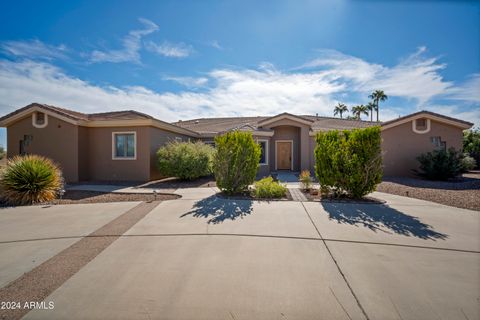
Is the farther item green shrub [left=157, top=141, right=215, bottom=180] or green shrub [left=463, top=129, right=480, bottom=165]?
green shrub [left=463, top=129, right=480, bottom=165]

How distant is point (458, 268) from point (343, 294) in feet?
6.98

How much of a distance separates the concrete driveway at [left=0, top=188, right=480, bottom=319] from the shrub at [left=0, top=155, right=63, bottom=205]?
83.1 inches

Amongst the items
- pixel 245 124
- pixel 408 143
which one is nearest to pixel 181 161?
pixel 245 124

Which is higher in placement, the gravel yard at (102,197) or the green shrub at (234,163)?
the green shrub at (234,163)

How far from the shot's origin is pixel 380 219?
5.57m

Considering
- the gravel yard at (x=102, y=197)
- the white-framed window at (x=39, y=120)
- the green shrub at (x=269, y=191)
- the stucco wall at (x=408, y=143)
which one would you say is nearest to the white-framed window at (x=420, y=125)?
the stucco wall at (x=408, y=143)

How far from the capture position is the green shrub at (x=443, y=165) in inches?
478

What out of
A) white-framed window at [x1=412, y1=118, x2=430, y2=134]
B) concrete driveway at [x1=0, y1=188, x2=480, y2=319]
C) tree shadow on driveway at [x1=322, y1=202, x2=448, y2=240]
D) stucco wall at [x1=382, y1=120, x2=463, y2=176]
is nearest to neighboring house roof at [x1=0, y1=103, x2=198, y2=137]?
concrete driveway at [x1=0, y1=188, x2=480, y2=319]

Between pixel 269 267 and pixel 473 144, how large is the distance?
2701 centimetres

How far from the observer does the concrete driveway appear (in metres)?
2.47

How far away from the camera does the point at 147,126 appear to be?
38.9 ft

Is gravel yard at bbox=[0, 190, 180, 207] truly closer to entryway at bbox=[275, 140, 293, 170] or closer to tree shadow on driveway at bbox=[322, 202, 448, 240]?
tree shadow on driveway at bbox=[322, 202, 448, 240]

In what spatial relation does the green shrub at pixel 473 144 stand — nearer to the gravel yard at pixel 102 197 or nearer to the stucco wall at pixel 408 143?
the stucco wall at pixel 408 143

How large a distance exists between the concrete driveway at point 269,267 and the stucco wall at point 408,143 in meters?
9.63
